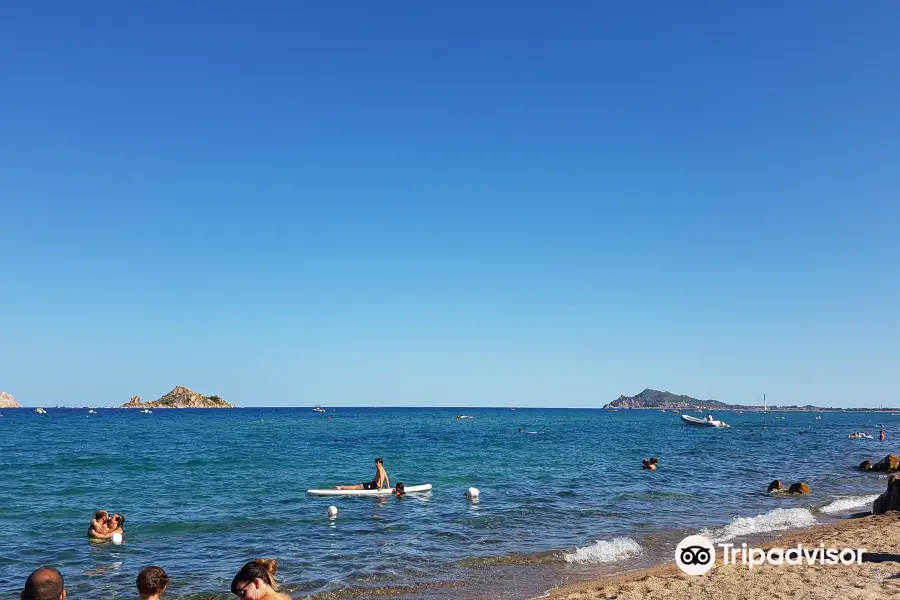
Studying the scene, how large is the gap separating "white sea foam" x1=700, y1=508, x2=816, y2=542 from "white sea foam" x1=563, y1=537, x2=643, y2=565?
2.36 m

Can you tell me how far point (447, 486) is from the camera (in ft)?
90.5

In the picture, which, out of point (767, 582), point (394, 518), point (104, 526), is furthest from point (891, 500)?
point (104, 526)

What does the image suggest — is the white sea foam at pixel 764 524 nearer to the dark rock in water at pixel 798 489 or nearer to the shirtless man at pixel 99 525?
the dark rock in water at pixel 798 489

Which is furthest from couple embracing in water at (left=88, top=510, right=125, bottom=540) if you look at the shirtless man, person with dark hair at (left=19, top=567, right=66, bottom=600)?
person with dark hair at (left=19, top=567, right=66, bottom=600)

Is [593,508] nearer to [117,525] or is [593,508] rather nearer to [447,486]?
[447,486]

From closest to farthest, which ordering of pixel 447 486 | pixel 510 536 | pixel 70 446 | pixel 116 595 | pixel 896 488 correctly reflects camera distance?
1. pixel 116 595
2. pixel 510 536
3. pixel 896 488
4. pixel 447 486
5. pixel 70 446

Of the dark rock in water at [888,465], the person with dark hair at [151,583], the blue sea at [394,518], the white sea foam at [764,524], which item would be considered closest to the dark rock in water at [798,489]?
the blue sea at [394,518]

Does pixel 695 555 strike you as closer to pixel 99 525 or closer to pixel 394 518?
pixel 394 518

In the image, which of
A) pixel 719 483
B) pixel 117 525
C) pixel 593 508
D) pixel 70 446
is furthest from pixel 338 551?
pixel 70 446

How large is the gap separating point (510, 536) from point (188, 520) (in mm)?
10420

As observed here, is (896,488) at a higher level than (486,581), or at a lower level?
higher

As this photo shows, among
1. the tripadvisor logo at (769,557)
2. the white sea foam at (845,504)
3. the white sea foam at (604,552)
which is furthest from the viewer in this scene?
the white sea foam at (845,504)

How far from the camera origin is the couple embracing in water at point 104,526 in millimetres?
16656

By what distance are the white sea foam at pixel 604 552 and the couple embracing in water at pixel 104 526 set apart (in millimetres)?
12206
